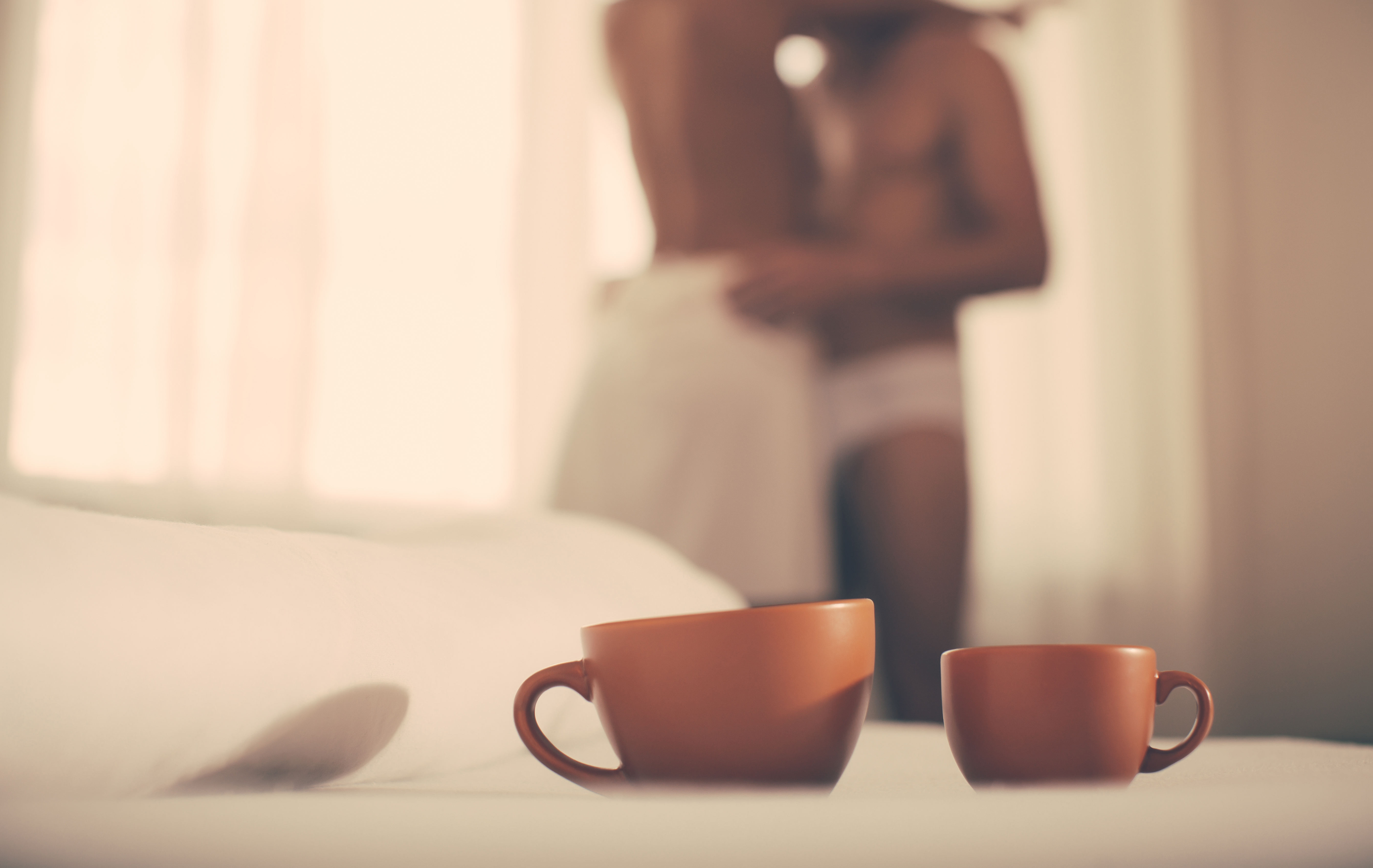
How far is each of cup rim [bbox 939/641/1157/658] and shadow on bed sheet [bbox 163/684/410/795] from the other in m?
0.17

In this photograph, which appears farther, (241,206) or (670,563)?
(241,206)

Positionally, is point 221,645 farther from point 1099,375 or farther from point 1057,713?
point 1099,375

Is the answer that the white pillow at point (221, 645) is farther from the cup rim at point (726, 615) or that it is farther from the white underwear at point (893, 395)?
the white underwear at point (893, 395)

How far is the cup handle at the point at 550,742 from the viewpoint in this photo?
0.91 feet

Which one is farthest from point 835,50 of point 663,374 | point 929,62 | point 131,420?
point 131,420

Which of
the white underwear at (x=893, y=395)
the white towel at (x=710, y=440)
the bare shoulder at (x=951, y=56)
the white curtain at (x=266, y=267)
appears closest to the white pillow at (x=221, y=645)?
the white towel at (x=710, y=440)

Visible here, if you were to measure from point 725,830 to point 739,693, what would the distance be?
7cm

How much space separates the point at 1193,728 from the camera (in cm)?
30

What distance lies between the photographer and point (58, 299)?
1.38 meters

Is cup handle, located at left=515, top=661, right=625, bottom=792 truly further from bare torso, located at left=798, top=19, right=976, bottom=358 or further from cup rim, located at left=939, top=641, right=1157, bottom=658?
bare torso, located at left=798, top=19, right=976, bottom=358

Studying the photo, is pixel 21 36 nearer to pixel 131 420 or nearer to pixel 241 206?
pixel 241 206

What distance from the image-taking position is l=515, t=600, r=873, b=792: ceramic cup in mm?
257

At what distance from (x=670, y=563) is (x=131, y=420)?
1124 millimetres

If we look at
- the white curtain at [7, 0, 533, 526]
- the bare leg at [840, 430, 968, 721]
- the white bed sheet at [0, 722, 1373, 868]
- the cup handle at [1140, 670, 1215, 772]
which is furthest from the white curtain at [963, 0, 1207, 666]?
the white bed sheet at [0, 722, 1373, 868]
